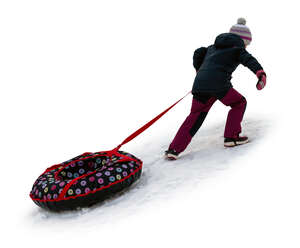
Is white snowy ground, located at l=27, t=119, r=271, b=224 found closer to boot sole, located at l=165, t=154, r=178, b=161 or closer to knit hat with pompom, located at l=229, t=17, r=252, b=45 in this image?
boot sole, located at l=165, t=154, r=178, b=161

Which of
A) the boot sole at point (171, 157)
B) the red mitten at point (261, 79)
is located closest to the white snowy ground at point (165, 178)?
the boot sole at point (171, 157)

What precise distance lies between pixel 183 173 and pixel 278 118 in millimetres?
1275

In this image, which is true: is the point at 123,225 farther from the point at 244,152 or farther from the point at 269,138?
the point at 269,138

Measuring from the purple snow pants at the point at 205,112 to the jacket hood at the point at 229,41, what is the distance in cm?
38

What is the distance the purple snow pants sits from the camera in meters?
3.35

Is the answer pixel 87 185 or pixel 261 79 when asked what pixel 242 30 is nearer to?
pixel 261 79

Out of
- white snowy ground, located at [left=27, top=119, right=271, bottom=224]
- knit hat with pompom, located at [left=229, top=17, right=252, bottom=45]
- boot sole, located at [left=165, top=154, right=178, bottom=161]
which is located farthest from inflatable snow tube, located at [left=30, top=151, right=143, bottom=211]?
knit hat with pompom, located at [left=229, top=17, right=252, bottom=45]

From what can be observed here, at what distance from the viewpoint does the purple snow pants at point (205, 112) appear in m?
3.35

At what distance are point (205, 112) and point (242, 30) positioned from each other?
0.78 m

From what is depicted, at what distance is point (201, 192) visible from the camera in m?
2.82

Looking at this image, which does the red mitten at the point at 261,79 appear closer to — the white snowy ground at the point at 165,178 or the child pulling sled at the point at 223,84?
the child pulling sled at the point at 223,84

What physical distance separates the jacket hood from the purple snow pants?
376 mm

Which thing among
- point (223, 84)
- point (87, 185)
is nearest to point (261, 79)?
point (223, 84)

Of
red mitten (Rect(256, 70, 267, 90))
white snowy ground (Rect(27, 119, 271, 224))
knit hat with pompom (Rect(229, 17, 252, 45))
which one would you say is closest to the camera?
white snowy ground (Rect(27, 119, 271, 224))
